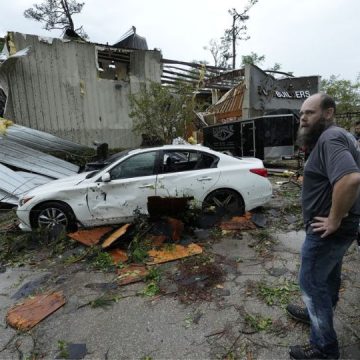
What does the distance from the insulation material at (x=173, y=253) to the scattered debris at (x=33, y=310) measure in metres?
1.23

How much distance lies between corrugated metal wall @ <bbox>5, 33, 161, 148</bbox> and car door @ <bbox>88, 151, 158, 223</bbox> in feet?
25.4

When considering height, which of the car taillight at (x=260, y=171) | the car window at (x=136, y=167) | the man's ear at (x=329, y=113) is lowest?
the car taillight at (x=260, y=171)

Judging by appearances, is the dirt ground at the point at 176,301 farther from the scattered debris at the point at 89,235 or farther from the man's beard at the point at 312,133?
the man's beard at the point at 312,133

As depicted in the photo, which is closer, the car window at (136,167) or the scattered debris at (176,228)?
the scattered debris at (176,228)

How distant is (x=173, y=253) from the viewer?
4.30 metres

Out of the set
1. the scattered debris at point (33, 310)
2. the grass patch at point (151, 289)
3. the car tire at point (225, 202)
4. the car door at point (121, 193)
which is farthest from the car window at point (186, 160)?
the scattered debris at point (33, 310)

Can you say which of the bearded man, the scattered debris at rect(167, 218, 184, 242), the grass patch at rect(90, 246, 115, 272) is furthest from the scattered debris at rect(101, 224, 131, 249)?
the bearded man

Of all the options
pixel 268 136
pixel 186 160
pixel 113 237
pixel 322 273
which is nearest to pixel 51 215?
pixel 113 237

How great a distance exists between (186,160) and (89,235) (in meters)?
2.10

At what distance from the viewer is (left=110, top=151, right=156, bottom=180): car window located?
207 inches

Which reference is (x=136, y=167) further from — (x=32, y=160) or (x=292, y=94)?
(x=292, y=94)

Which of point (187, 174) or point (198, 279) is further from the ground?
point (187, 174)

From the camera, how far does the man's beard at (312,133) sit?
6.61 ft

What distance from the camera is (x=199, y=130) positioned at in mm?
16562
